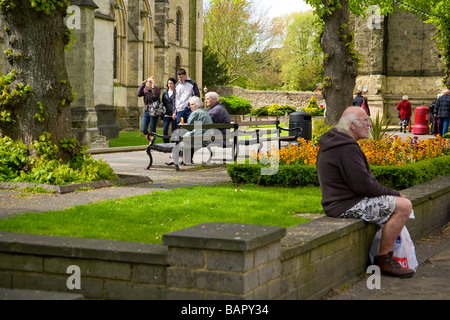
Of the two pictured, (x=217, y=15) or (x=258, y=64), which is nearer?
(x=217, y=15)

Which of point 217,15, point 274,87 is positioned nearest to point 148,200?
point 217,15

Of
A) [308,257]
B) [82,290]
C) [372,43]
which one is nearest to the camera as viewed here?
[82,290]

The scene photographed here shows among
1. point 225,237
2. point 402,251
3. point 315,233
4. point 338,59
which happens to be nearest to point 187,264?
point 225,237

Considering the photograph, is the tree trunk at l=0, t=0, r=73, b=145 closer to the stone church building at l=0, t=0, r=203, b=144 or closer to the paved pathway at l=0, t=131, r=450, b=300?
the paved pathway at l=0, t=131, r=450, b=300

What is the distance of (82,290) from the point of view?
500cm

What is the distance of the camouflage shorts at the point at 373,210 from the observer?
6531 mm

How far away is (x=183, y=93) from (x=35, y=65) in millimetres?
5765

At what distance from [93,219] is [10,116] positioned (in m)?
4.11

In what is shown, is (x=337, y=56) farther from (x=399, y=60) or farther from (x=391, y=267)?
(x=399, y=60)

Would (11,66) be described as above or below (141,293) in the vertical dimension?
above

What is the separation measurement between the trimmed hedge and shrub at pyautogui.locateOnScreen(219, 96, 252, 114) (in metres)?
42.3

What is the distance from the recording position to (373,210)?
21.4 feet

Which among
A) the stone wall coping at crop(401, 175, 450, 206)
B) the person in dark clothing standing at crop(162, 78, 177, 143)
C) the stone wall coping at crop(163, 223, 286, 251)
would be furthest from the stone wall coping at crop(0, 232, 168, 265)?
the person in dark clothing standing at crop(162, 78, 177, 143)
